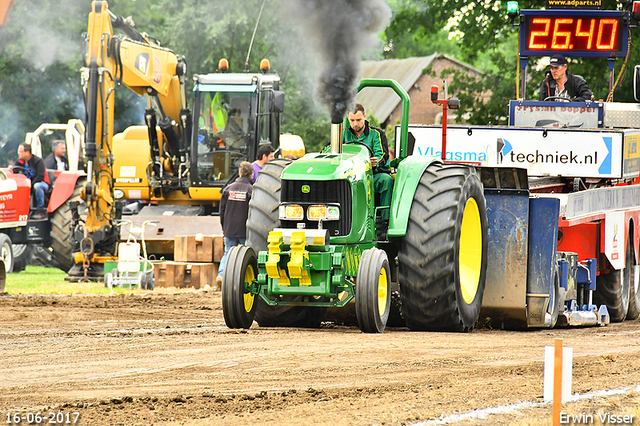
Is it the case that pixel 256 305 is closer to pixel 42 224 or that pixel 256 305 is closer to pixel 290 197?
pixel 290 197

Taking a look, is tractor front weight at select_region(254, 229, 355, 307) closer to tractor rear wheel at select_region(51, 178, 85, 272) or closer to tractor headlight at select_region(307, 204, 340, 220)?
tractor headlight at select_region(307, 204, 340, 220)

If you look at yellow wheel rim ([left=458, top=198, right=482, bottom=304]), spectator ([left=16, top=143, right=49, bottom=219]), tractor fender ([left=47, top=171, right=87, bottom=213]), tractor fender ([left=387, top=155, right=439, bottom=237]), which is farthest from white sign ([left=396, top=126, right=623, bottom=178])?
spectator ([left=16, top=143, right=49, bottom=219])

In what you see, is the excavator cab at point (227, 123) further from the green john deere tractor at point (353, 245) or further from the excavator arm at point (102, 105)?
the green john deere tractor at point (353, 245)

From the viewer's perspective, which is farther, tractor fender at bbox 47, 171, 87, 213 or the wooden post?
tractor fender at bbox 47, 171, 87, 213

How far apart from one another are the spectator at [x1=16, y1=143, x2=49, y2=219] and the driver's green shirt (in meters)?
11.7

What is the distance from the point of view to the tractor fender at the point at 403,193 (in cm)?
906

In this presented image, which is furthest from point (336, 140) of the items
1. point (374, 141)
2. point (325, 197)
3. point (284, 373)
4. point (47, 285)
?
point (47, 285)

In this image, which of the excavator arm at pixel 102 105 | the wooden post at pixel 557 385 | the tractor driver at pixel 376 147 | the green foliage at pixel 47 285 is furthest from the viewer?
the excavator arm at pixel 102 105

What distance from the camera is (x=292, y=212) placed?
29.5 feet

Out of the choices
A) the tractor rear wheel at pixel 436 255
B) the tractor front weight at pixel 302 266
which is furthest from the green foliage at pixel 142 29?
the tractor front weight at pixel 302 266

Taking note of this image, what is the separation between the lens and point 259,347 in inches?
314

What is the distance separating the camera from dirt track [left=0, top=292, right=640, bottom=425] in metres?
5.79

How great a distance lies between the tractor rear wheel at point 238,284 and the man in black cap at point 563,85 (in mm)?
6595

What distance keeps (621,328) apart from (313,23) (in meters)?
4.93
